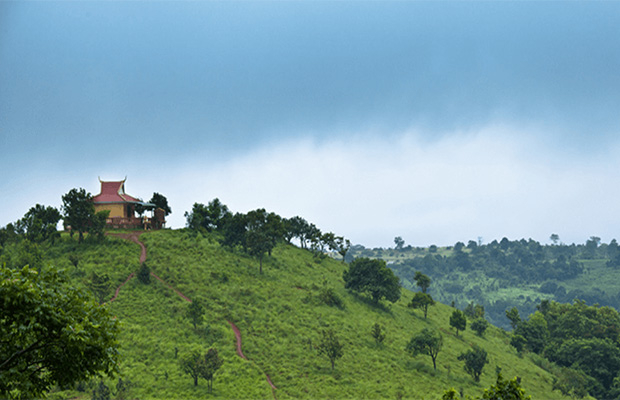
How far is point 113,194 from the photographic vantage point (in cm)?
7100

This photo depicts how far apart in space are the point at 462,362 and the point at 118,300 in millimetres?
45010

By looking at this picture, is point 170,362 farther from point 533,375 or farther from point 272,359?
point 533,375

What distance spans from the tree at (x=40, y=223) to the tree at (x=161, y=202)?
712 inches

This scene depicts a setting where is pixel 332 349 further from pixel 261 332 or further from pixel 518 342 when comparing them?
pixel 518 342

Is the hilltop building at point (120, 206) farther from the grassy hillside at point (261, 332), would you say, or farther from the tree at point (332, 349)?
the tree at point (332, 349)

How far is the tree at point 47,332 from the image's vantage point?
9961 mm

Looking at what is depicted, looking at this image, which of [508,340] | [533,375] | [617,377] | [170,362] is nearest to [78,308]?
[170,362]

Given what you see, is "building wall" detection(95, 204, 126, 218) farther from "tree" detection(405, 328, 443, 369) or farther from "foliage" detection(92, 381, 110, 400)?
"tree" detection(405, 328, 443, 369)

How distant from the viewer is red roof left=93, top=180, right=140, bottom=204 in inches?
2751

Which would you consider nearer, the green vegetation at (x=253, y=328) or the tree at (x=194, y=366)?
the tree at (x=194, y=366)

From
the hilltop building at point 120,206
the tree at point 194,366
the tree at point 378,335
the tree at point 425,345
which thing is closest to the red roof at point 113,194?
the hilltop building at point 120,206

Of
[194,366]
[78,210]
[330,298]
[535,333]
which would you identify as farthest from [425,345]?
[78,210]

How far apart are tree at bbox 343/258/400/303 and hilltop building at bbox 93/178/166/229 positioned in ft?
133

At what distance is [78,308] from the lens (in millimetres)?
11109
